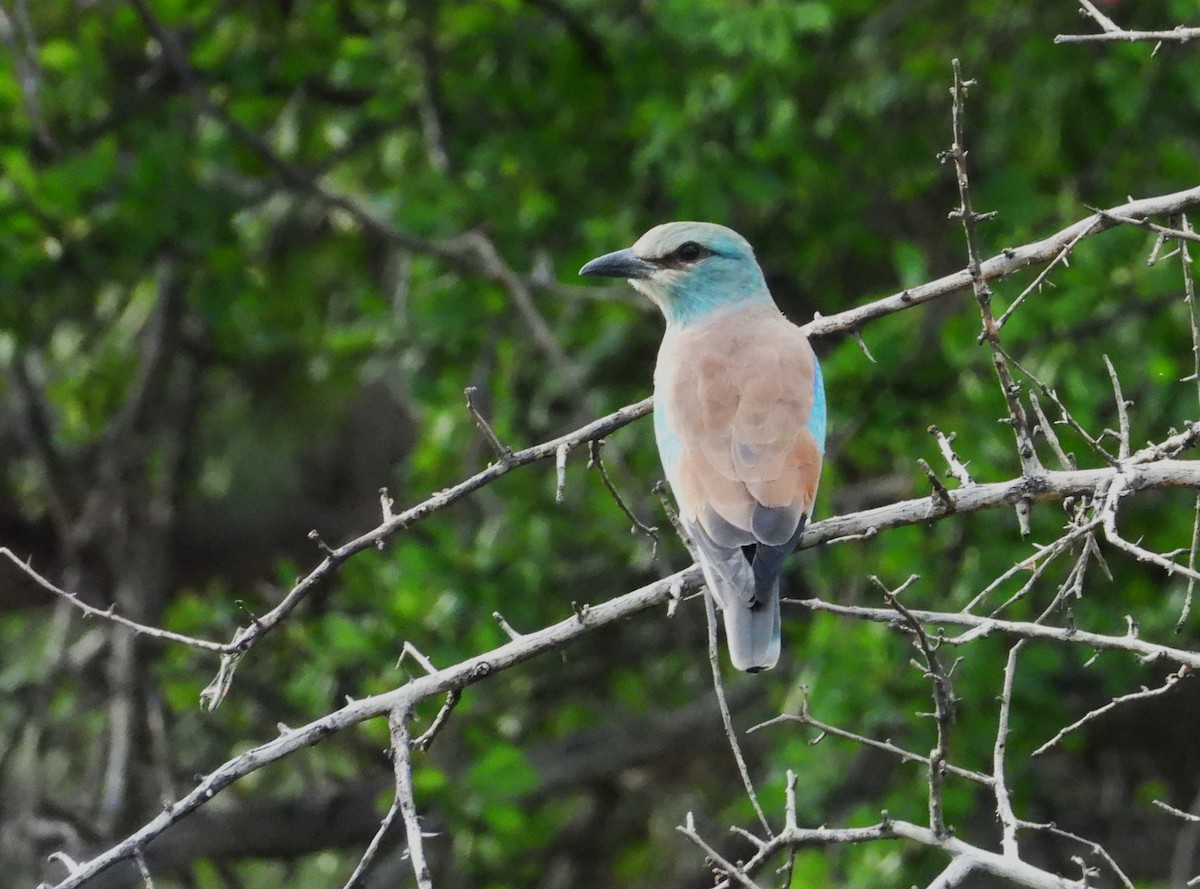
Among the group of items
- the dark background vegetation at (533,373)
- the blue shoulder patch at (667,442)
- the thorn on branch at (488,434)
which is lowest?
the dark background vegetation at (533,373)

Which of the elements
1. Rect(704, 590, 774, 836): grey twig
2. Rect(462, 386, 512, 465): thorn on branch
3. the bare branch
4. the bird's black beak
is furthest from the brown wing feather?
the bare branch

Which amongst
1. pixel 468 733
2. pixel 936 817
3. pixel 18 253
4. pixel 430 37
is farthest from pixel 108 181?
pixel 936 817

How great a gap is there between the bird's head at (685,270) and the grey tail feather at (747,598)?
55.7 inches

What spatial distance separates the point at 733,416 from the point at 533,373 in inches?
110

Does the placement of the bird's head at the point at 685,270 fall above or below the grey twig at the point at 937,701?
below

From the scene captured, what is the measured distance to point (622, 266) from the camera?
5117 millimetres

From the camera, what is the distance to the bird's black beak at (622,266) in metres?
5.04

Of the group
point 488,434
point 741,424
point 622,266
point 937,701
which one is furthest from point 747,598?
point 622,266

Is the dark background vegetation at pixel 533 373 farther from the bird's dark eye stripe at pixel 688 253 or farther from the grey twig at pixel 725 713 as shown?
the grey twig at pixel 725 713

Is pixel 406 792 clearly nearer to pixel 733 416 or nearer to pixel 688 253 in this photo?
pixel 733 416

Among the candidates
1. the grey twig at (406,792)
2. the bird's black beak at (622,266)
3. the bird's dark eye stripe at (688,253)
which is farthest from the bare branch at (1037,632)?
the bird's dark eye stripe at (688,253)

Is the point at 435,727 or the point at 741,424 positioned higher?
the point at 435,727

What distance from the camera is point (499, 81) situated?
270 inches

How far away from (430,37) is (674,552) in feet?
7.48
